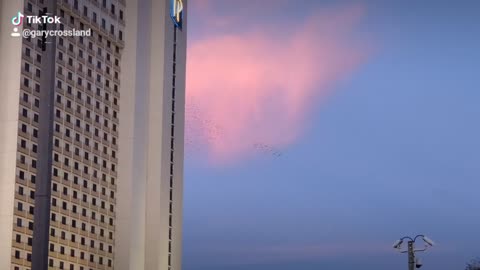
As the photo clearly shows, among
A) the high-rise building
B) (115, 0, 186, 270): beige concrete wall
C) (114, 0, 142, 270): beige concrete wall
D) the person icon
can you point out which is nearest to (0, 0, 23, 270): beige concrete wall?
the high-rise building

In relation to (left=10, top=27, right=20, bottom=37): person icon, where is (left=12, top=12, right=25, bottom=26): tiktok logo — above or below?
above

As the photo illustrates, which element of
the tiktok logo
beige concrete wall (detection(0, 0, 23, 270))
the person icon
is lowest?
beige concrete wall (detection(0, 0, 23, 270))

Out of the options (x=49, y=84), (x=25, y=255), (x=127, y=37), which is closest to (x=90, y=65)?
(x=127, y=37)

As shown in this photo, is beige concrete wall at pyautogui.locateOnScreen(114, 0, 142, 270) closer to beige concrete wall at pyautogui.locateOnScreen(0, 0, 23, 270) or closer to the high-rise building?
the high-rise building

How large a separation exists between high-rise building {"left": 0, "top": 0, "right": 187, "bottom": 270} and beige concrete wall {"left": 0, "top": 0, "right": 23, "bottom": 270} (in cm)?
8

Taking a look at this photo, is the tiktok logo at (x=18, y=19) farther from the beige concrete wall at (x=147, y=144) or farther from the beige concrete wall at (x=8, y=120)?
the beige concrete wall at (x=147, y=144)

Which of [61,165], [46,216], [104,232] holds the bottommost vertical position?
[46,216]

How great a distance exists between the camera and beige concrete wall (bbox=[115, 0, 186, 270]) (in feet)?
283

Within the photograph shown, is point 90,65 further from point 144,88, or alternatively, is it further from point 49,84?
point 49,84

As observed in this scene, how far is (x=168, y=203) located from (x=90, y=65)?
1856cm

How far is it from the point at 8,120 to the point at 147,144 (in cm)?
2203

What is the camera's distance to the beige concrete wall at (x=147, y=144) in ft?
283

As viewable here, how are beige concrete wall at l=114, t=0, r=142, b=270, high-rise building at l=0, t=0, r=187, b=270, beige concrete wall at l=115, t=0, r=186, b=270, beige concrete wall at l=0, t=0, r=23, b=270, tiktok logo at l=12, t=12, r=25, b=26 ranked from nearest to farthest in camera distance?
1. beige concrete wall at l=0, t=0, r=23, b=270
2. high-rise building at l=0, t=0, r=187, b=270
3. tiktok logo at l=12, t=12, r=25, b=26
4. beige concrete wall at l=114, t=0, r=142, b=270
5. beige concrete wall at l=115, t=0, r=186, b=270

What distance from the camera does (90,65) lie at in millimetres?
81812
